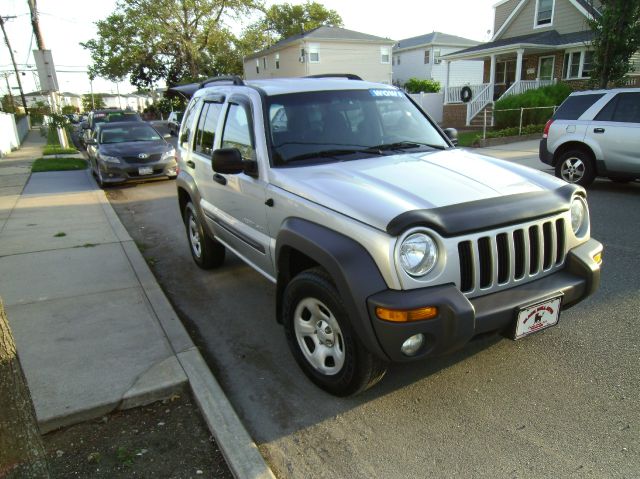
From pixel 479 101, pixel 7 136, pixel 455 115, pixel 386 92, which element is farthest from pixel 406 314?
pixel 7 136

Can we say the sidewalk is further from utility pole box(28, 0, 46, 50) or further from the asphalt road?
utility pole box(28, 0, 46, 50)

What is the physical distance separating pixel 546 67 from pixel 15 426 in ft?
91.6

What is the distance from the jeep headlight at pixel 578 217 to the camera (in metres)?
3.16

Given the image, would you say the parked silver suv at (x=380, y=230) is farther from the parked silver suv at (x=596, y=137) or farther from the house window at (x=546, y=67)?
the house window at (x=546, y=67)

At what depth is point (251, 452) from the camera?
2.59 m

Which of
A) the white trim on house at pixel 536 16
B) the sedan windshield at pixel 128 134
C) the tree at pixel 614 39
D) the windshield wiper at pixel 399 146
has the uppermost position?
the white trim on house at pixel 536 16

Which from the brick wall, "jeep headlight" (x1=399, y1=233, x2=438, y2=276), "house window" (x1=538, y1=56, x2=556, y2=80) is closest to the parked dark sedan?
"jeep headlight" (x1=399, y1=233, x2=438, y2=276)

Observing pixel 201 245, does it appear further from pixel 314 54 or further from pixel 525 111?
pixel 314 54

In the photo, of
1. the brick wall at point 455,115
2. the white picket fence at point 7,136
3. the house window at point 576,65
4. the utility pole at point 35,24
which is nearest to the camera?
the utility pole at point 35,24

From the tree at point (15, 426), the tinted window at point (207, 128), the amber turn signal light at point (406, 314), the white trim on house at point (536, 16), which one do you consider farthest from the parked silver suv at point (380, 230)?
the white trim on house at point (536, 16)

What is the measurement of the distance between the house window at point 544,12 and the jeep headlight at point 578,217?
26406 millimetres

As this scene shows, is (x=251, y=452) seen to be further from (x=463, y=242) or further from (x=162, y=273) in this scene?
(x=162, y=273)

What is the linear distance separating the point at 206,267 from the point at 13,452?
3645 millimetres

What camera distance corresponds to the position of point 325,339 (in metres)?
3.04
